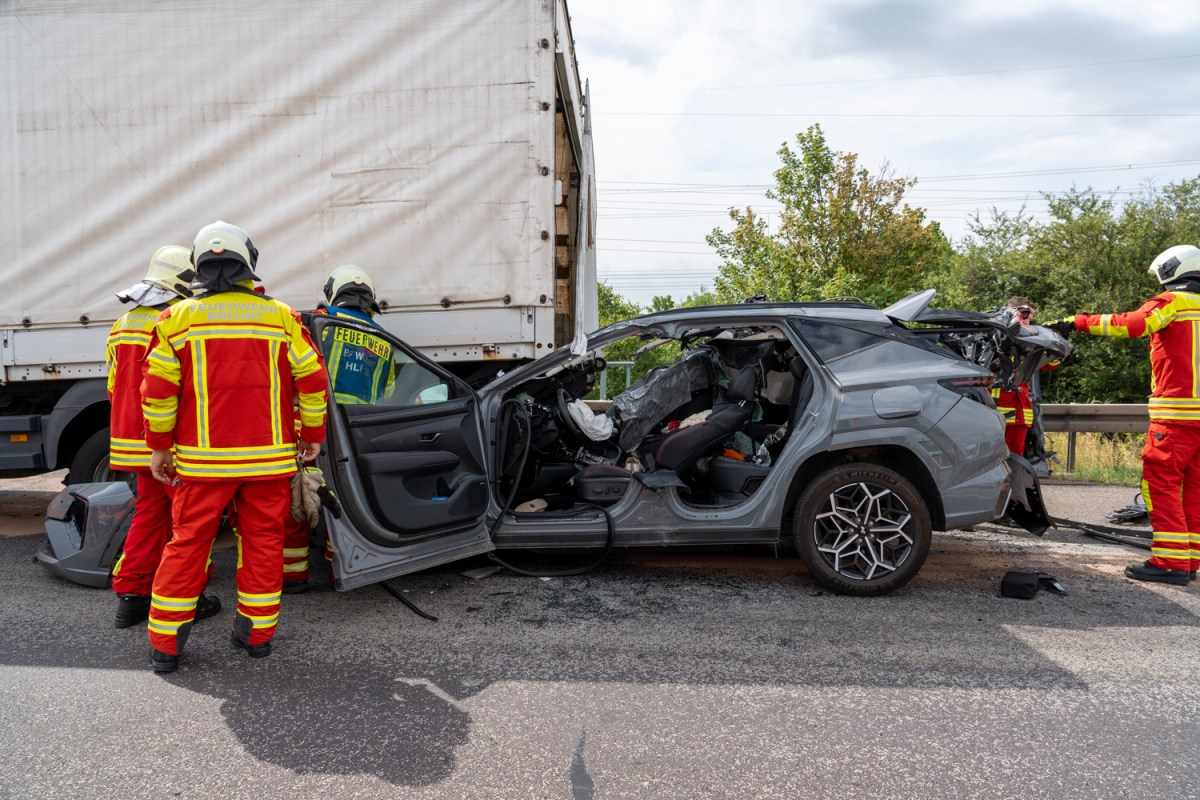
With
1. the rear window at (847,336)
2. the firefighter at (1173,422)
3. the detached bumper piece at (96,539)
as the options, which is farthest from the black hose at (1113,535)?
the detached bumper piece at (96,539)

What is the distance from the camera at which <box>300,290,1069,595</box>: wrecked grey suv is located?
12.6 ft

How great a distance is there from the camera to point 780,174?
21.9 metres

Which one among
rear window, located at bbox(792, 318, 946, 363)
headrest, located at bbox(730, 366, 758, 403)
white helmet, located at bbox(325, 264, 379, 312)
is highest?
white helmet, located at bbox(325, 264, 379, 312)

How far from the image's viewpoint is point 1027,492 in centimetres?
436

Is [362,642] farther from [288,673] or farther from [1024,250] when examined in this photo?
[1024,250]

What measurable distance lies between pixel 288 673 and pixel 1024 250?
82.0ft

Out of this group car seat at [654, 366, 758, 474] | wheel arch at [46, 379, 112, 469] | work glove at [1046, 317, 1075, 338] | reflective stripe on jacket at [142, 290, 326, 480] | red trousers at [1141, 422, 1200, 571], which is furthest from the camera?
wheel arch at [46, 379, 112, 469]

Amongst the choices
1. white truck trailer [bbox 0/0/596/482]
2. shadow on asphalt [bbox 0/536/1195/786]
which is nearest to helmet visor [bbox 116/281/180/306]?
white truck trailer [bbox 0/0/596/482]

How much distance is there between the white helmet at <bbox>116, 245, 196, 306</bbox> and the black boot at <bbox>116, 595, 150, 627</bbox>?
1.46 meters

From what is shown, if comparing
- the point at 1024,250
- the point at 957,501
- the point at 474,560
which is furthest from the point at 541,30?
the point at 1024,250

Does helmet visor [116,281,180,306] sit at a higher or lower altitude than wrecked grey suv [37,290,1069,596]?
higher

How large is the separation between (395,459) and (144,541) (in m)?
1.32

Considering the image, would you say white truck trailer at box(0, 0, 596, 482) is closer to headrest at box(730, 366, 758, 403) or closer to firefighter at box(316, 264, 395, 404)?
firefighter at box(316, 264, 395, 404)

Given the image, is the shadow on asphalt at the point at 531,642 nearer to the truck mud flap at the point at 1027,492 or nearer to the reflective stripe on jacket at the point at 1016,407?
the truck mud flap at the point at 1027,492
